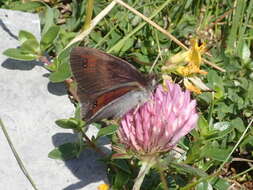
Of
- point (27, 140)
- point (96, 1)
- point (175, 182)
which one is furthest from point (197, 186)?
point (96, 1)

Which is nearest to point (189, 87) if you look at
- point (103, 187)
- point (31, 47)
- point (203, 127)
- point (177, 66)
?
point (177, 66)

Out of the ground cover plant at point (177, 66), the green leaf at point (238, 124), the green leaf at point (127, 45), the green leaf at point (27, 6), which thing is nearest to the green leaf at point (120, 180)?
the ground cover plant at point (177, 66)

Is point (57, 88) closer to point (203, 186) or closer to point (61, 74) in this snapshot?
point (61, 74)

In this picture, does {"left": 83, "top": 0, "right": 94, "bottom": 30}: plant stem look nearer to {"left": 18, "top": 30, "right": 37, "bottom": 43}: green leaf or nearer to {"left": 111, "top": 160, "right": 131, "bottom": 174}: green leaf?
{"left": 18, "top": 30, "right": 37, "bottom": 43}: green leaf

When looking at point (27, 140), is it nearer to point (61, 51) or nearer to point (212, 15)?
point (61, 51)

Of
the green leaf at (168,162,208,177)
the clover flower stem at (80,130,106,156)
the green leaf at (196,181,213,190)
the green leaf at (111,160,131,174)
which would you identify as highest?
the green leaf at (168,162,208,177)

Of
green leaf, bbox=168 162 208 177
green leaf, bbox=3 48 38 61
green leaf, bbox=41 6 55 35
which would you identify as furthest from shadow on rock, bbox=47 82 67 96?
green leaf, bbox=168 162 208 177

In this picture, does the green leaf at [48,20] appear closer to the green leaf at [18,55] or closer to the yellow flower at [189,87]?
the green leaf at [18,55]
